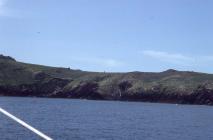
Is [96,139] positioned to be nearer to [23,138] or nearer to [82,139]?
[82,139]

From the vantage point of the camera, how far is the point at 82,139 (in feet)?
190

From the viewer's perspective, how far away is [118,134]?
68125mm

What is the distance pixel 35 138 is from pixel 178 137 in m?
24.7

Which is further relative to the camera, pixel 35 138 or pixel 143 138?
pixel 143 138

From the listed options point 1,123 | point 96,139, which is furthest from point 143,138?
point 1,123

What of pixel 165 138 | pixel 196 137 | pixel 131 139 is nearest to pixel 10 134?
pixel 131 139

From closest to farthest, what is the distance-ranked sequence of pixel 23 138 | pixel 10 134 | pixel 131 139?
pixel 23 138 < pixel 10 134 < pixel 131 139

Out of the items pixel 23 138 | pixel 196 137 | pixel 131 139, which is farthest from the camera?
pixel 196 137

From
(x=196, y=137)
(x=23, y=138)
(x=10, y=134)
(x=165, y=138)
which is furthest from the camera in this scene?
(x=196, y=137)

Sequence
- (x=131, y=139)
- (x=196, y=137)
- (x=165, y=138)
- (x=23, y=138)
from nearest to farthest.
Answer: (x=23, y=138) < (x=131, y=139) < (x=165, y=138) < (x=196, y=137)

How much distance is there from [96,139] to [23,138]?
30.7 feet

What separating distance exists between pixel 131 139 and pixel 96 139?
551cm

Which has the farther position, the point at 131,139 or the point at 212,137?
the point at 212,137

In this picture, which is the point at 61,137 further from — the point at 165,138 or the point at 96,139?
the point at 165,138
